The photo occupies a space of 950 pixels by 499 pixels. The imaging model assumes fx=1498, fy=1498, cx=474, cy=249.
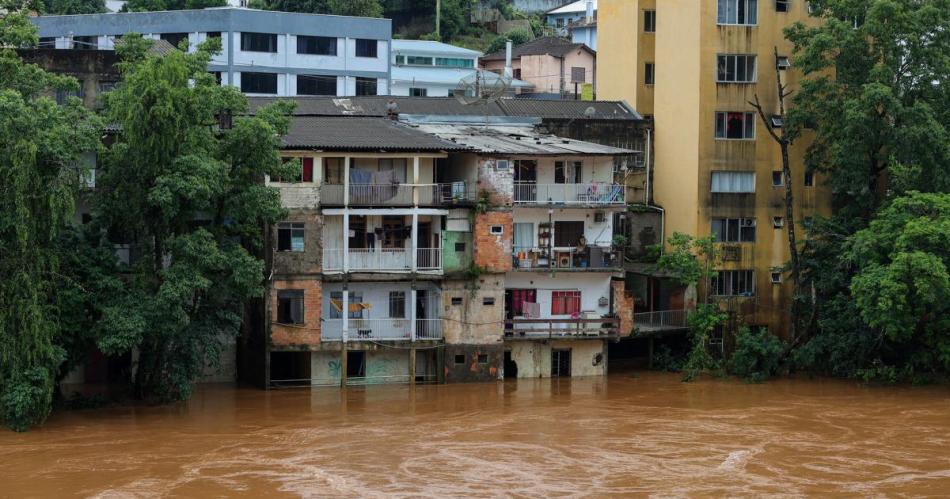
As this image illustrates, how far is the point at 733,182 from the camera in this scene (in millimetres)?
54281

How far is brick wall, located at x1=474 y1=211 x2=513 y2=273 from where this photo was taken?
158 feet

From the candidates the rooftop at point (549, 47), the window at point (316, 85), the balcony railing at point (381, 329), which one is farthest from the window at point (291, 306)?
the rooftop at point (549, 47)

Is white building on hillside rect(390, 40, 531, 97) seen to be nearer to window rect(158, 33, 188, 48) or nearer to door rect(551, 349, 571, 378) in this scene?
window rect(158, 33, 188, 48)

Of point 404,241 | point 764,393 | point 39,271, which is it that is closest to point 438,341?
Result: point 404,241

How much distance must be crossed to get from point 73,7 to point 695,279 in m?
48.1

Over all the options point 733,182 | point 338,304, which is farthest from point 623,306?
point 338,304

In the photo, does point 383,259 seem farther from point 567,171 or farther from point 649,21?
point 649,21

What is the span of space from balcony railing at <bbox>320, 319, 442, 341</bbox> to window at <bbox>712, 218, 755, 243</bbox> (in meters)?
11.9

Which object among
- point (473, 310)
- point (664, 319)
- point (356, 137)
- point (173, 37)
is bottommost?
point (664, 319)

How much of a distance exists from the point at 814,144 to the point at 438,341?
51.4 feet

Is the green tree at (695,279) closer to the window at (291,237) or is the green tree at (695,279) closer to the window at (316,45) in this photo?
the window at (291,237)

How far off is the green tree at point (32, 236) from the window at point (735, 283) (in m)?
24.0

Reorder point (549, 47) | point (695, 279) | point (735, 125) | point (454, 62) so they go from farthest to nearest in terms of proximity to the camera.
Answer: point (549, 47) < point (454, 62) < point (735, 125) < point (695, 279)

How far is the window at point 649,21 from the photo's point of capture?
59156mm
